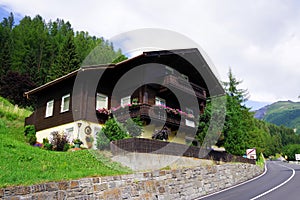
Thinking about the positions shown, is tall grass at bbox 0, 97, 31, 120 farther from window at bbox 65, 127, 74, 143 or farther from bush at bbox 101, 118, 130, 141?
bush at bbox 101, 118, 130, 141

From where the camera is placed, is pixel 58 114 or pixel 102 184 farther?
pixel 58 114

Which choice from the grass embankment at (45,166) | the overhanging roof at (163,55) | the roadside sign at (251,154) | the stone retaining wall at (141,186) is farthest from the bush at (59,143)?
the roadside sign at (251,154)

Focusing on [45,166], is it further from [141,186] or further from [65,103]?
[65,103]

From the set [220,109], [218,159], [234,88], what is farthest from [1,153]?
[234,88]

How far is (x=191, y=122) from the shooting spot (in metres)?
22.4

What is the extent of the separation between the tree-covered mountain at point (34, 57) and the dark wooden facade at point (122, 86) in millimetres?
8724

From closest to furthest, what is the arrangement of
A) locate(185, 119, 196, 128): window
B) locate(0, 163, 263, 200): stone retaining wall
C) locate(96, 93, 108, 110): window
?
1. locate(0, 163, 263, 200): stone retaining wall
2. locate(96, 93, 108, 110): window
3. locate(185, 119, 196, 128): window

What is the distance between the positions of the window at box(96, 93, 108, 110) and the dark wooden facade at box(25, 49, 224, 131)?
26cm

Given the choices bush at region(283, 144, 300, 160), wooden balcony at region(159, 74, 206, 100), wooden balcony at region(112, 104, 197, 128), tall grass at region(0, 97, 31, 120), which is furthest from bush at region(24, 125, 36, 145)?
bush at region(283, 144, 300, 160)

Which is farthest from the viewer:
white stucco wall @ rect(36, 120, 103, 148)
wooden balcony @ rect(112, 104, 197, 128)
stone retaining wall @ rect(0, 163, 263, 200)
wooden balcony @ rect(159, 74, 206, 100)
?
wooden balcony @ rect(159, 74, 206, 100)

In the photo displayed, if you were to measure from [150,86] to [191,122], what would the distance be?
15.0 ft

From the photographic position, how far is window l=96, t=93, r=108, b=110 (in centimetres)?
2086

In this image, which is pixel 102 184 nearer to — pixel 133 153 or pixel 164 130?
pixel 133 153

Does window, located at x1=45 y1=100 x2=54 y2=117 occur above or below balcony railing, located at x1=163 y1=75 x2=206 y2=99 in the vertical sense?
below
